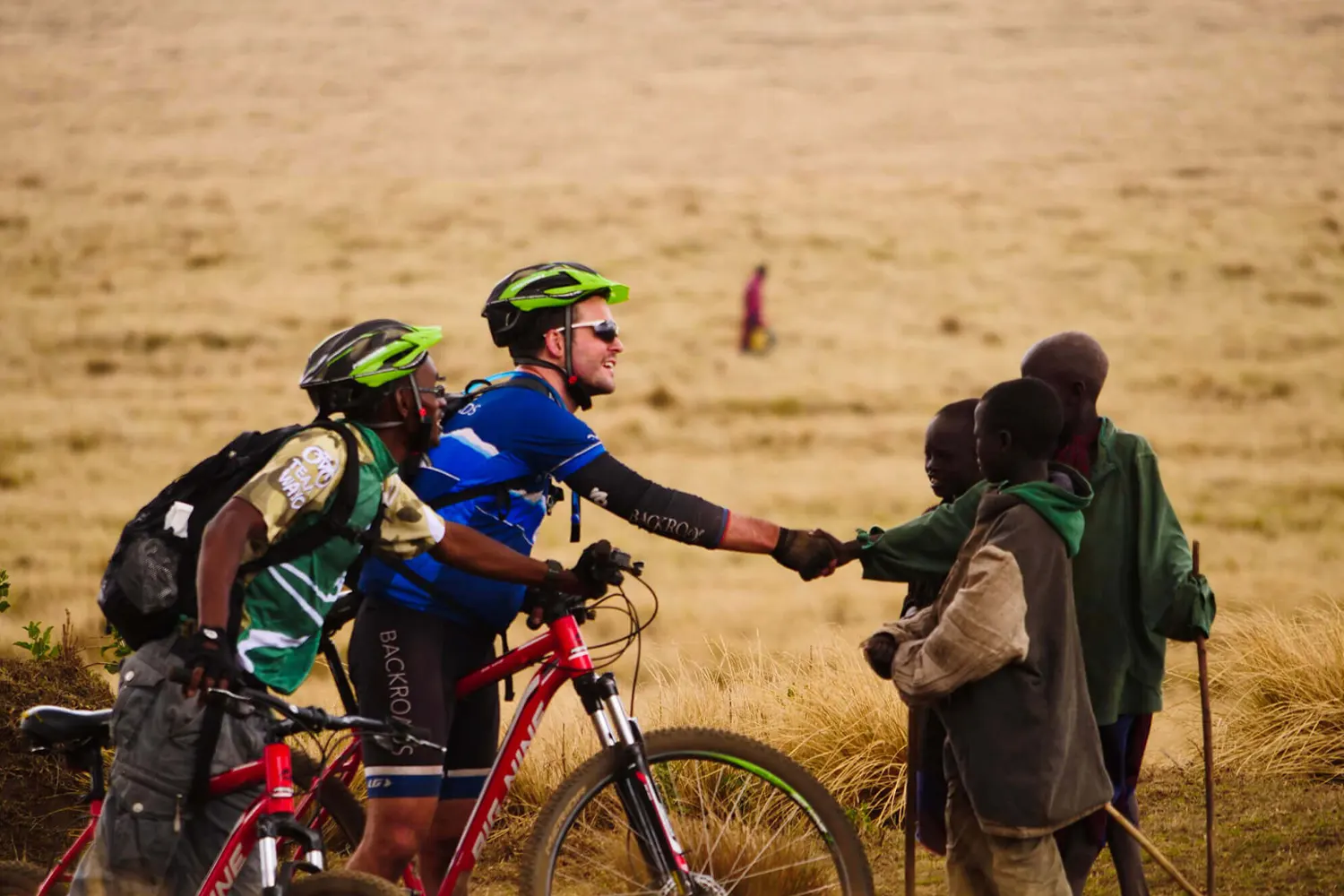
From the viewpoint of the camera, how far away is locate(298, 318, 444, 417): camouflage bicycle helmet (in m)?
3.94

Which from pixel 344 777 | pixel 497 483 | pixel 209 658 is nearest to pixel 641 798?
pixel 497 483

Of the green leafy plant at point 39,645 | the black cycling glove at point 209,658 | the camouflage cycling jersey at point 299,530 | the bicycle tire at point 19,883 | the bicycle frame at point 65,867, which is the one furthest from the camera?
the green leafy plant at point 39,645

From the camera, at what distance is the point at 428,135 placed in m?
65.2

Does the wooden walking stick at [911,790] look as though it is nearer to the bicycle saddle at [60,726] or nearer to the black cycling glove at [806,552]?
the black cycling glove at [806,552]

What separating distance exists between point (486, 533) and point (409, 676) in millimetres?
458

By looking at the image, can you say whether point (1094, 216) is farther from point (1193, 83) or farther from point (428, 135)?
point (428, 135)

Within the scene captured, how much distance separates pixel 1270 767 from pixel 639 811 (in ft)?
13.6

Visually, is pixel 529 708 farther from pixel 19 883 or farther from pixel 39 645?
pixel 39 645

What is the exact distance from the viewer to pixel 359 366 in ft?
12.9

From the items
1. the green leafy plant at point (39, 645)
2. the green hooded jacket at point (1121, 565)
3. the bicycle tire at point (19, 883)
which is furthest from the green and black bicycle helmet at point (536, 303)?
the green leafy plant at point (39, 645)

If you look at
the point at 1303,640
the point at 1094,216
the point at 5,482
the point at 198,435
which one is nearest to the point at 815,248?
the point at 1094,216

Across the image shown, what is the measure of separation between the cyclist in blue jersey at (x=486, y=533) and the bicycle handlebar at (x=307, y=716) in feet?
2.19

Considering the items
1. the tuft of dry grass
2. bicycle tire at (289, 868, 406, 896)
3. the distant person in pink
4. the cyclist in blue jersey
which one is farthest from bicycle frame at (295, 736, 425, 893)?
the distant person in pink

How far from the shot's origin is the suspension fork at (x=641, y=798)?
4.04 metres
